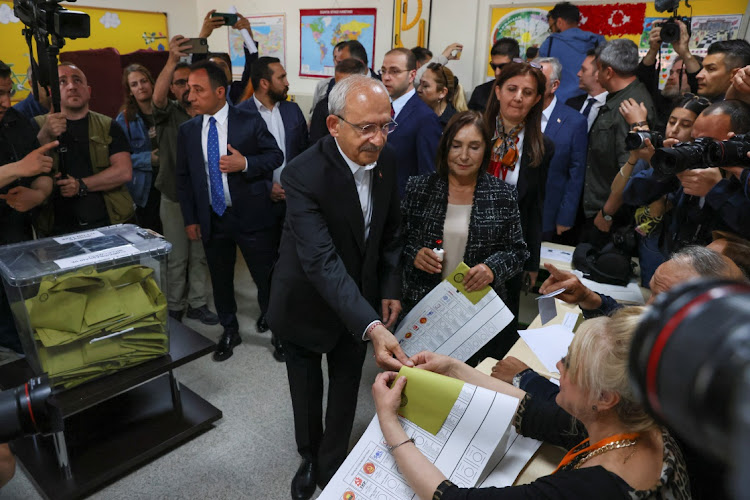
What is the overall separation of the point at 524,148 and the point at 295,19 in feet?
14.7

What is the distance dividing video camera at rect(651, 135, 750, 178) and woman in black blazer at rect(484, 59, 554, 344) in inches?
24.0

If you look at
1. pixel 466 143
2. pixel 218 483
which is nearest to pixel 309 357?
pixel 218 483

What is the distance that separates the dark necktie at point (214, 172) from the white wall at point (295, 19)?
299cm

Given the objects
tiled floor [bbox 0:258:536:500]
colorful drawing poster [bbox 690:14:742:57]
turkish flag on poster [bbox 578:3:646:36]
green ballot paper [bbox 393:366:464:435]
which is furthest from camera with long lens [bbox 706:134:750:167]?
turkish flag on poster [bbox 578:3:646:36]

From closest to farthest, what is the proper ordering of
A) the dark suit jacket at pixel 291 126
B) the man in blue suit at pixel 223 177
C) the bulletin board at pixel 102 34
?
the man in blue suit at pixel 223 177
the dark suit jacket at pixel 291 126
the bulletin board at pixel 102 34

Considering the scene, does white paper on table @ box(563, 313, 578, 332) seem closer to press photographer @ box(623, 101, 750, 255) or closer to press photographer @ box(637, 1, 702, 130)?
press photographer @ box(623, 101, 750, 255)

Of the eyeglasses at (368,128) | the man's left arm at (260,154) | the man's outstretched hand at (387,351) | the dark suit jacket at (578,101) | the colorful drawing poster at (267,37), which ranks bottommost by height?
the man's outstretched hand at (387,351)

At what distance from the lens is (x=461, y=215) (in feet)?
6.50

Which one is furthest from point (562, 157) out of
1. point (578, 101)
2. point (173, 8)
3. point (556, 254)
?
point (173, 8)

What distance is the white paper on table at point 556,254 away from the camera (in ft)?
9.84

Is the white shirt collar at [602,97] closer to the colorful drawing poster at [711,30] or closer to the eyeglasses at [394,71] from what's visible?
the colorful drawing poster at [711,30]

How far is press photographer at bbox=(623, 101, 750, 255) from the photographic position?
1657 millimetres

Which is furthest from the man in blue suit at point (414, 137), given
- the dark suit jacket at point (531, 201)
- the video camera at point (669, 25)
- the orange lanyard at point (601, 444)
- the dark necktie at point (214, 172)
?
the orange lanyard at point (601, 444)

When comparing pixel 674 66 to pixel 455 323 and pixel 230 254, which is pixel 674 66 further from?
pixel 230 254
